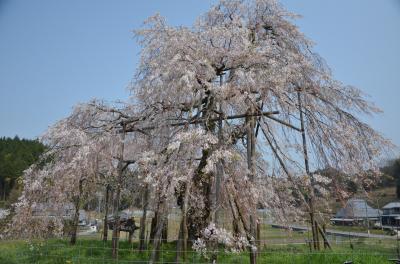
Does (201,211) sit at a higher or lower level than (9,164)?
lower

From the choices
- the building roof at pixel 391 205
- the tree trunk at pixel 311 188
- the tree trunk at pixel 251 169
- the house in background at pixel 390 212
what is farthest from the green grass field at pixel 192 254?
the building roof at pixel 391 205

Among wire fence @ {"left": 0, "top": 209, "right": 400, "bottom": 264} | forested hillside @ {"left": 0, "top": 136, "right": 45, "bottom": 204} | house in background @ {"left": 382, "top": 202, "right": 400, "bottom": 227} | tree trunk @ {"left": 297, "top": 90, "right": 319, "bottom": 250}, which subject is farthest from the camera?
forested hillside @ {"left": 0, "top": 136, "right": 45, "bottom": 204}

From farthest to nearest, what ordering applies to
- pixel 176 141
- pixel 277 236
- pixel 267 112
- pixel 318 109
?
pixel 277 236 < pixel 318 109 < pixel 267 112 < pixel 176 141

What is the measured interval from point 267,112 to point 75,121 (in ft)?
16.8

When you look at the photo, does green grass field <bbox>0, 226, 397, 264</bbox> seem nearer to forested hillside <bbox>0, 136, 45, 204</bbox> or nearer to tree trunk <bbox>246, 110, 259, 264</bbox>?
tree trunk <bbox>246, 110, 259, 264</bbox>

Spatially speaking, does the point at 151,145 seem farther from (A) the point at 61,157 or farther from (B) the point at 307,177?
(B) the point at 307,177

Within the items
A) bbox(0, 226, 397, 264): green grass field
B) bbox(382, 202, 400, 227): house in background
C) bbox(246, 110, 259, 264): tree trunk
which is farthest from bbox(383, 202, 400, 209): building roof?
bbox(246, 110, 259, 264): tree trunk

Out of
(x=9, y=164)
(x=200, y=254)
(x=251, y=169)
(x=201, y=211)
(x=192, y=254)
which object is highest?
(x=9, y=164)

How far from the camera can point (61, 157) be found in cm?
816

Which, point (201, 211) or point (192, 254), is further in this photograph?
point (201, 211)

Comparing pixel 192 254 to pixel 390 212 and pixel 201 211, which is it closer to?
pixel 201 211

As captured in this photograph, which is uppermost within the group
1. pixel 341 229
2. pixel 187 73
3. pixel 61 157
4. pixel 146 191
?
pixel 187 73

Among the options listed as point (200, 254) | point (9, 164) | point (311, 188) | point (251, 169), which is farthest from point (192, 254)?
point (9, 164)

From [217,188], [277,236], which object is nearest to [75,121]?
[217,188]
